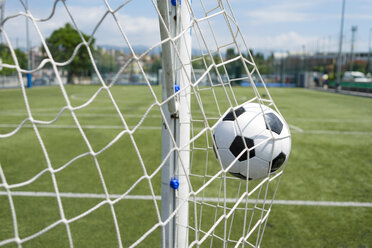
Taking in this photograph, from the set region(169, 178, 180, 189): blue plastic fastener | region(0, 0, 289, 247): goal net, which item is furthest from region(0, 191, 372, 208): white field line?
region(169, 178, 180, 189): blue plastic fastener

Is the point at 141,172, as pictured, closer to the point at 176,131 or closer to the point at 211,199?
the point at 211,199

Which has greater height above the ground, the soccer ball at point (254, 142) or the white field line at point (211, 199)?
the soccer ball at point (254, 142)

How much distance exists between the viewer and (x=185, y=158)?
209cm

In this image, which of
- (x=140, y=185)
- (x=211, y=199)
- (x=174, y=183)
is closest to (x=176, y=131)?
(x=174, y=183)

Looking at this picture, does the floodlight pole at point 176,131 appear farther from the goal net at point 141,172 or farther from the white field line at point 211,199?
the white field line at point 211,199

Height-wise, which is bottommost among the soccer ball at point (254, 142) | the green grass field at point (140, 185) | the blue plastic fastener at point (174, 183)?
the green grass field at point (140, 185)

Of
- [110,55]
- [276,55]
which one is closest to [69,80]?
[110,55]

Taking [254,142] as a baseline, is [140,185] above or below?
below

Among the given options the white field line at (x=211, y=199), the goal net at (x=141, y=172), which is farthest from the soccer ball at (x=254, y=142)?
the white field line at (x=211, y=199)

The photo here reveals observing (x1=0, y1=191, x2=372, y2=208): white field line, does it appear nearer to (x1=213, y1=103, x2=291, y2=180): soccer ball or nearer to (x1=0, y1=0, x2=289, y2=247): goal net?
(x1=0, y1=0, x2=289, y2=247): goal net

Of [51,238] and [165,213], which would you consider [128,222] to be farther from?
[165,213]

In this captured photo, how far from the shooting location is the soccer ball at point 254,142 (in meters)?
2.03

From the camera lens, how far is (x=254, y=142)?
206 centimetres

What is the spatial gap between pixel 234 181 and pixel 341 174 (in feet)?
4.86
